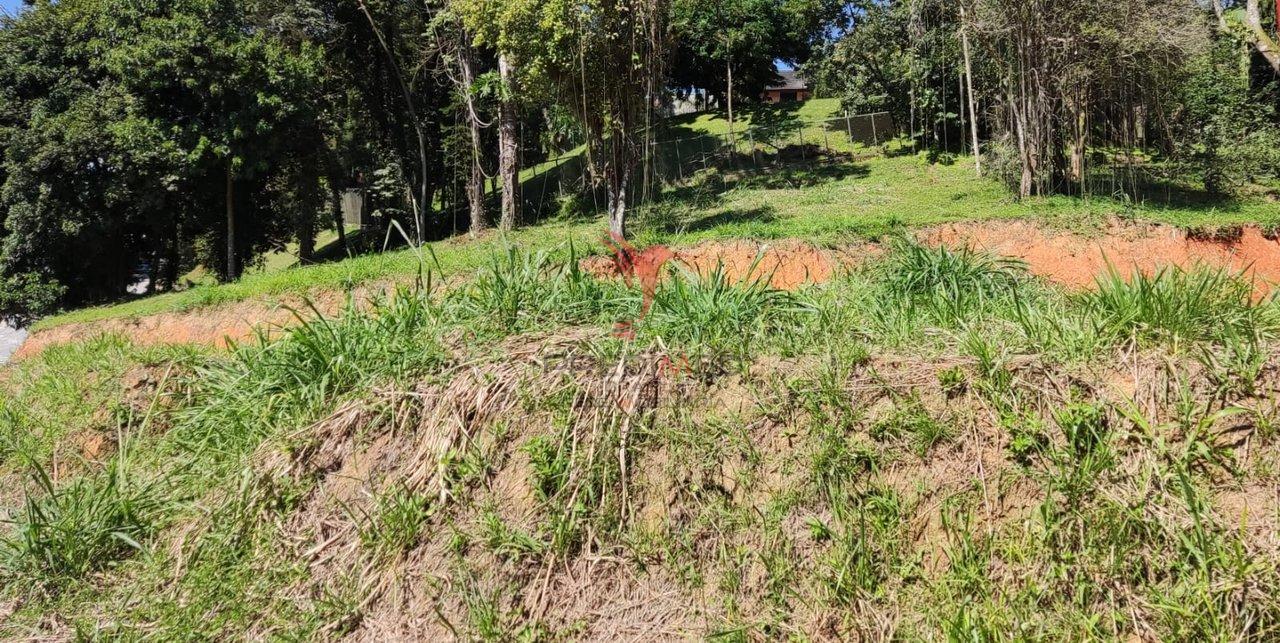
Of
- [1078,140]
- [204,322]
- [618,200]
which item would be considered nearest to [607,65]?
[618,200]

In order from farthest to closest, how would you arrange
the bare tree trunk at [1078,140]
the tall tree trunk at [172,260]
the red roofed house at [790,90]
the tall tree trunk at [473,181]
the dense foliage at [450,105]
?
the red roofed house at [790,90] < the tall tree trunk at [172,260] < the tall tree trunk at [473,181] < the bare tree trunk at [1078,140] < the dense foliage at [450,105]

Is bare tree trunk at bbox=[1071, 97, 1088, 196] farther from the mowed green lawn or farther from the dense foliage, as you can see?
the mowed green lawn

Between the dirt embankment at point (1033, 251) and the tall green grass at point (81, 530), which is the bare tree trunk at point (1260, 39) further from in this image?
the tall green grass at point (81, 530)

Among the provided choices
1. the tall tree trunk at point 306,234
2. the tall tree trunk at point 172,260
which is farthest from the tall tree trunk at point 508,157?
the tall tree trunk at point 172,260

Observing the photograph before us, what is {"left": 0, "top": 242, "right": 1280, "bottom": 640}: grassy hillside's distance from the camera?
95.9 inches

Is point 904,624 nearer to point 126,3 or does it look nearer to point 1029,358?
point 1029,358

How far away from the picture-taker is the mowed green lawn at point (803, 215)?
34.7 feet

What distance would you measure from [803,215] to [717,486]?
1088 centimetres

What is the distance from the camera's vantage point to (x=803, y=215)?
517 inches

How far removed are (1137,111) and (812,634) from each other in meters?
16.7

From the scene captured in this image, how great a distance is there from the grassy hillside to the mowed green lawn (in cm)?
332

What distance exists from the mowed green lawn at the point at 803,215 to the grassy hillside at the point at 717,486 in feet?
10.9

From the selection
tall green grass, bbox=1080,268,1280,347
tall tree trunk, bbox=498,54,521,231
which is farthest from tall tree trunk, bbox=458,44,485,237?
tall green grass, bbox=1080,268,1280,347

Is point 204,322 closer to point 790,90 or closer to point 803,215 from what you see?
point 803,215
